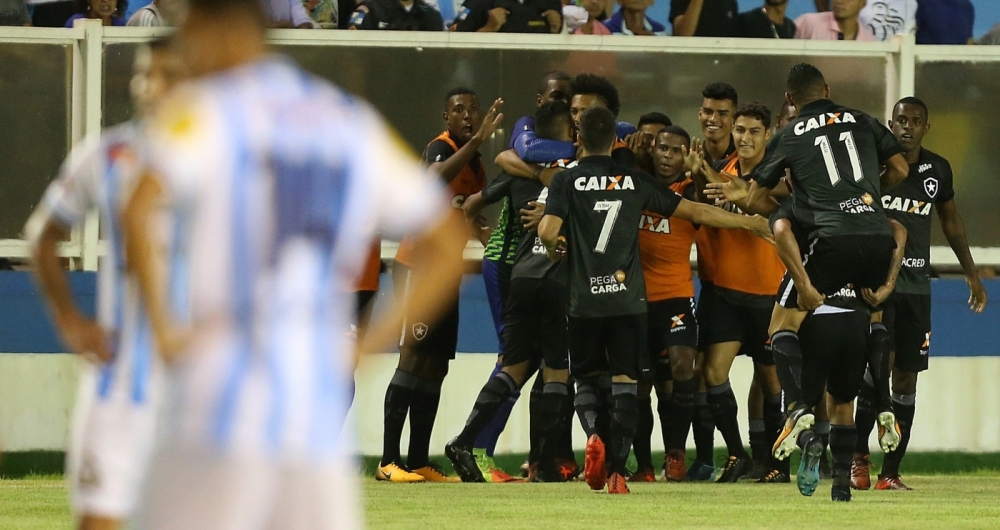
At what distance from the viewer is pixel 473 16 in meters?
13.2

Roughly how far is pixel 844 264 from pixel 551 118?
8.12ft

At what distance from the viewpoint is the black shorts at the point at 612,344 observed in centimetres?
968

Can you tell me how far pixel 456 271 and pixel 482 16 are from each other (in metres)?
10.3

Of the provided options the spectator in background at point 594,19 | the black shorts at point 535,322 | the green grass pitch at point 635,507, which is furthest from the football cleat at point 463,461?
the spectator in background at point 594,19

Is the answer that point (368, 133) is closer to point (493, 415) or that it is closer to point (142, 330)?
point (142, 330)

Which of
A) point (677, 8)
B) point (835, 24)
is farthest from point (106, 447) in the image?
point (835, 24)

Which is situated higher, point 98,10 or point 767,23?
point 767,23

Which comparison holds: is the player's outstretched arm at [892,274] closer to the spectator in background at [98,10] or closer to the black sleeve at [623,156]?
the black sleeve at [623,156]

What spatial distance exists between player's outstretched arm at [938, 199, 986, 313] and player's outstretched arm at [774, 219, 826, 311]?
254 centimetres

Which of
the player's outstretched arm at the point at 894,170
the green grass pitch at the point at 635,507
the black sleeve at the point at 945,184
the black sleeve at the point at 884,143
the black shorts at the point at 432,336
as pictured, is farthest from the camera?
the black shorts at the point at 432,336

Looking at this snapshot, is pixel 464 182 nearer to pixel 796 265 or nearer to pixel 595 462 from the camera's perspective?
pixel 595 462

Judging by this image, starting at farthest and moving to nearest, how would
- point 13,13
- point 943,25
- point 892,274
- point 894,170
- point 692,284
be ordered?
point 943,25
point 13,13
point 692,284
point 892,274
point 894,170

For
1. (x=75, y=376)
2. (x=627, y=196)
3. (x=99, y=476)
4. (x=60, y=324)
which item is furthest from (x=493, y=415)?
(x=60, y=324)

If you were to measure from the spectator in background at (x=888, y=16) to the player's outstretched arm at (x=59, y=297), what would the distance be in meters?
11.8
